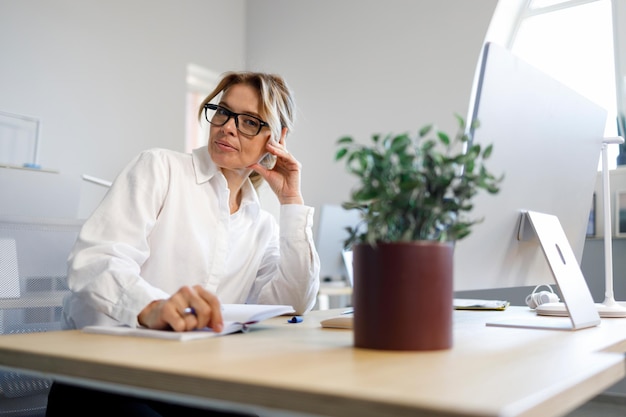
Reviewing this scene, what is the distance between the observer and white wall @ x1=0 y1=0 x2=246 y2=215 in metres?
3.78

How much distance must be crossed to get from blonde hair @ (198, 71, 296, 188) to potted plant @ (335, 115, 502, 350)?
788 millimetres

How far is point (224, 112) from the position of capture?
1.50m

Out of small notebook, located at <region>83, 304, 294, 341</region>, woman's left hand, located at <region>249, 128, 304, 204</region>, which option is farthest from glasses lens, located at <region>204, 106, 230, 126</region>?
small notebook, located at <region>83, 304, 294, 341</region>

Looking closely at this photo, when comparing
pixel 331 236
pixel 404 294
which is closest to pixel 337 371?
pixel 404 294

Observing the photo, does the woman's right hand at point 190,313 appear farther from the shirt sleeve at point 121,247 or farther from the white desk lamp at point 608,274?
the white desk lamp at point 608,274

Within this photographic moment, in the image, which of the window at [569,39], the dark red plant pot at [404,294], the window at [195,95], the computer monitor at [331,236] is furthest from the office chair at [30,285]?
the window at [195,95]

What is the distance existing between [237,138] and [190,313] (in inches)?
25.0

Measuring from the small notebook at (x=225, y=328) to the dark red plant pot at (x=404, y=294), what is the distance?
247 millimetres

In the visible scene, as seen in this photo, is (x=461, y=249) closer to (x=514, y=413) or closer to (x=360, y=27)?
(x=514, y=413)

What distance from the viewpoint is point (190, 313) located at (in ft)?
3.01

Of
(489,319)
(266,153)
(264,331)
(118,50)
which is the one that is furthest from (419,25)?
(264,331)

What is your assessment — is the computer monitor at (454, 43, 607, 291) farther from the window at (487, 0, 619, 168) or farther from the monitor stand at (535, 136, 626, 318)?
the window at (487, 0, 619, 168)

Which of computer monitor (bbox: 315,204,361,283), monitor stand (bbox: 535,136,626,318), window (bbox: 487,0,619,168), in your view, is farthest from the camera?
computer monitor (bbox: 315,204,361,283)

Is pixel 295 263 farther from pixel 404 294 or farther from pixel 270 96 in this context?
pixel 404 294
